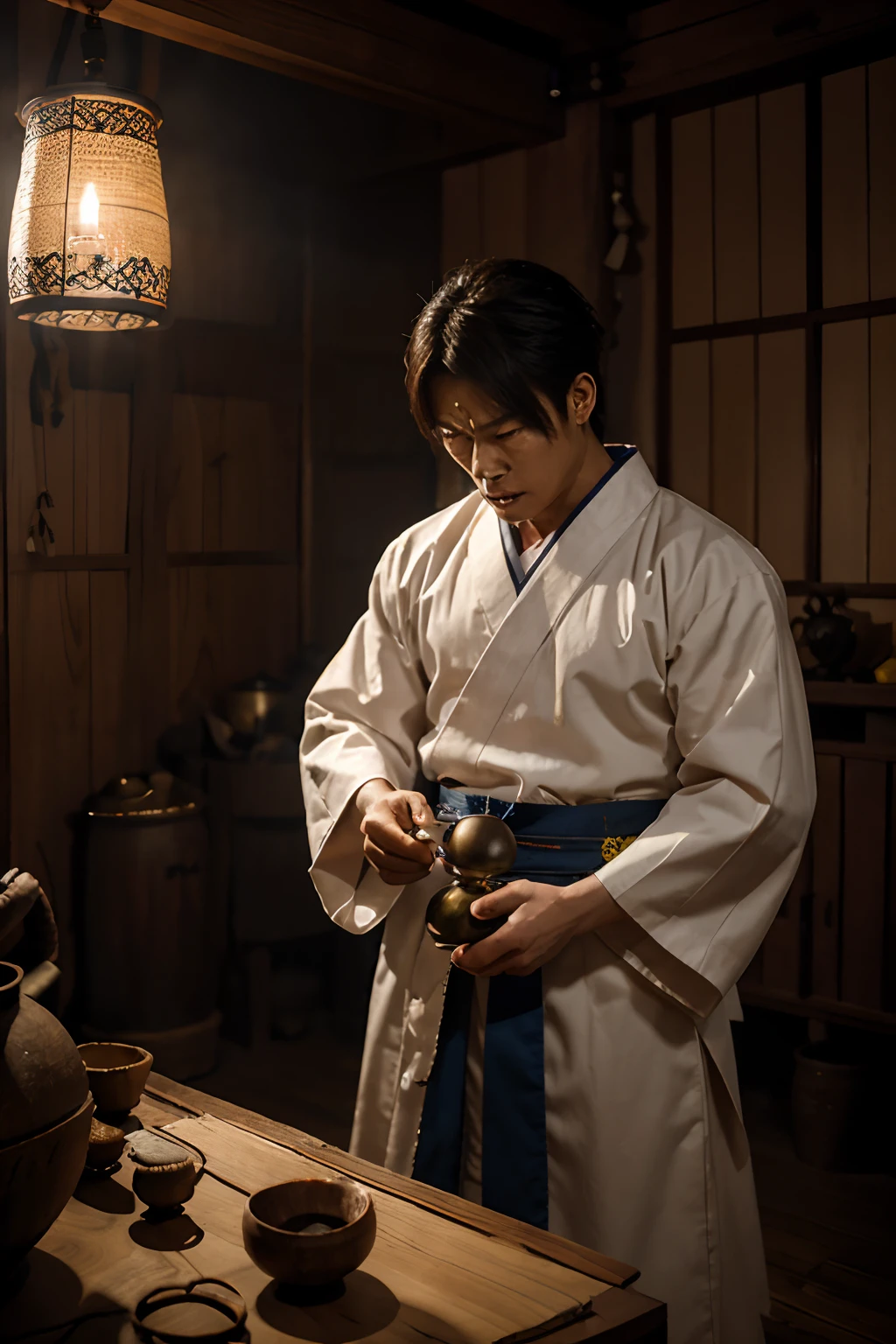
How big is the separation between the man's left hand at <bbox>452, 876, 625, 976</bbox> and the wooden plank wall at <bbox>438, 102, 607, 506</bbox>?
8.52 feet

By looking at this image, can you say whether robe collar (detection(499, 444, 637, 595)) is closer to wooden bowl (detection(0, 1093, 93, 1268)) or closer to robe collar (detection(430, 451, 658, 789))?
robe collar (detection(430, 451, 658, 789))

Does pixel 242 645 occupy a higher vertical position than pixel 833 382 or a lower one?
lower

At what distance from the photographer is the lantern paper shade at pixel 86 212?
2.52m

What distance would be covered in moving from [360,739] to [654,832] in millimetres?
597

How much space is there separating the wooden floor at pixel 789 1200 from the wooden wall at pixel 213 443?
76 cm

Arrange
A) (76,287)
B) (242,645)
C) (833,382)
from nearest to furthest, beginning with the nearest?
(76,287)
(833,382)
(242,645)

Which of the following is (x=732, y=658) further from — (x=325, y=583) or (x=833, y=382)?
Answer: (x=325, y=583)

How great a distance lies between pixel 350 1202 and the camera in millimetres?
1361

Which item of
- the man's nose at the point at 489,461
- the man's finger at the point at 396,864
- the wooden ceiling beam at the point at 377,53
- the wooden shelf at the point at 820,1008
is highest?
the wooden ceiling beam at the point at 377,53

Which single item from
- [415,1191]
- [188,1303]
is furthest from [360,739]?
[188,1303]

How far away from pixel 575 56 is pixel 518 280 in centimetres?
240

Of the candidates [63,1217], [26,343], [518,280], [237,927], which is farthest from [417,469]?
[63,1217]

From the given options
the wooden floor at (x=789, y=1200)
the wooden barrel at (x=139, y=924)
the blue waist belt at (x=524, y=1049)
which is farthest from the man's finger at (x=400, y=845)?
the wooden barrel at (x=139, y=924)

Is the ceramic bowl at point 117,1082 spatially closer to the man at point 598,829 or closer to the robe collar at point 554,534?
the man at point 598,829
